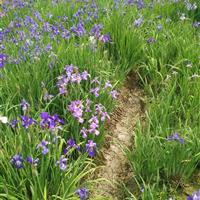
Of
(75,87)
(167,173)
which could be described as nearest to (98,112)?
(75,87)

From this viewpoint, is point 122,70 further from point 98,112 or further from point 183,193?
point 183,193

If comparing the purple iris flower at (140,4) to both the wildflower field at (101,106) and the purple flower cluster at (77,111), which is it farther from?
the purple flower cluster at (77,111)

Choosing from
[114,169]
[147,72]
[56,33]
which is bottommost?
[114,169]

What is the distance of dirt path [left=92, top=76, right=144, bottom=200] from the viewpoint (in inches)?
112

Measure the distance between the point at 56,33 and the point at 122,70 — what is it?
87 cm

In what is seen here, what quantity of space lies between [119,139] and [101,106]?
1.46ft

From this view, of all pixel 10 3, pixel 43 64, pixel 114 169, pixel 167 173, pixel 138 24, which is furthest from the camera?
pixel 10 3

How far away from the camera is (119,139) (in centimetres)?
336

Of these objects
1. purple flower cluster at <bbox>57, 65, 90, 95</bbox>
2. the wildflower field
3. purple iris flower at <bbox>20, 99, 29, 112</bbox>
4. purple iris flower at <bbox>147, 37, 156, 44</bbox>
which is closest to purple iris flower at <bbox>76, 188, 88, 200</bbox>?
the wildflower field

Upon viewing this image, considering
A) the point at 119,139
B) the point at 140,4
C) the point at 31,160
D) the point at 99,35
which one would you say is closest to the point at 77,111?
the point at 31,160

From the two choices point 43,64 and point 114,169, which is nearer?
point 114,169

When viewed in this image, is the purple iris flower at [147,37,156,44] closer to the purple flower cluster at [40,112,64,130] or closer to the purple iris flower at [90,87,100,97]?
the purple iris flower at [90,87,100,97]

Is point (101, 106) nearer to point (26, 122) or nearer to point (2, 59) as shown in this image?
point (26, 122)

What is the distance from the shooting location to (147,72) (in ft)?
13.4
